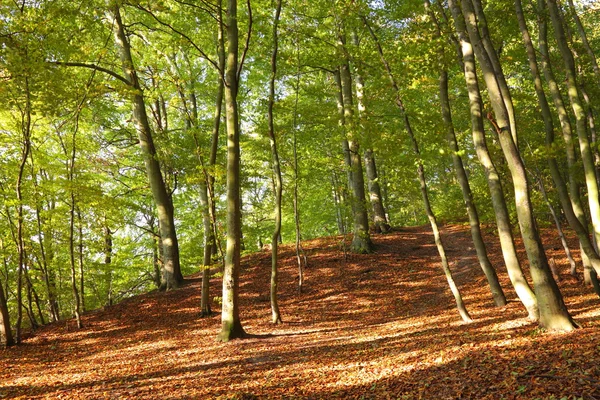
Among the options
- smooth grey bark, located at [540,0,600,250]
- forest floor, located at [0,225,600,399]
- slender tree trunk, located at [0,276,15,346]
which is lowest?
forest floor, located at [0,225,600,399]

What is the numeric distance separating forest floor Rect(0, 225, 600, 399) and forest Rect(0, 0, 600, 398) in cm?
10

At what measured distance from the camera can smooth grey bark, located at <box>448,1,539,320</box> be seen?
22.7 feet

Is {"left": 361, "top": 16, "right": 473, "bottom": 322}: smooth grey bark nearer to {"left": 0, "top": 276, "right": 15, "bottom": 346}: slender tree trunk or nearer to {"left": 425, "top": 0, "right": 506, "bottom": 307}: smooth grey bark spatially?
{"left": 425, "top": 0, "right": 506, "bottom": 307}: smooth grey bark

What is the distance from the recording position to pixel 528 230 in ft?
19.0

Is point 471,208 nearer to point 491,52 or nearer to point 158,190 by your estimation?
point 491,52

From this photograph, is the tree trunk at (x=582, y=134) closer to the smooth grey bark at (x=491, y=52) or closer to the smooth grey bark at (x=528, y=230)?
the smooth grey bark at (x=491, y=52)

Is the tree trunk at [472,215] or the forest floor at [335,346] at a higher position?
the tree trunk at [472,215]

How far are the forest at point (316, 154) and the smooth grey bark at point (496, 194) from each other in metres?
0.03

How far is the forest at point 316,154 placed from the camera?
7465mm

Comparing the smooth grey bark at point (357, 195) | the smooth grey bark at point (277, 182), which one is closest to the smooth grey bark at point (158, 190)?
the smooth grey bark at point (277, 182)

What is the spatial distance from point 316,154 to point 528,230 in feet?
43.1

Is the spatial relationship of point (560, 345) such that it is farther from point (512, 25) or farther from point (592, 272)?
point (512, 25)

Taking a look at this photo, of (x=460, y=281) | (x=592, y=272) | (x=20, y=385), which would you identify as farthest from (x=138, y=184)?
(x=592, y=272)

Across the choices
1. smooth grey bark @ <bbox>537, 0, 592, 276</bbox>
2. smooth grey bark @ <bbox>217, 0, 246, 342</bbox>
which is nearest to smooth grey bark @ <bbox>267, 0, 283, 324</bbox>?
smooth grey bark @ <bbox>217, 0, 246, 342</bbox>
